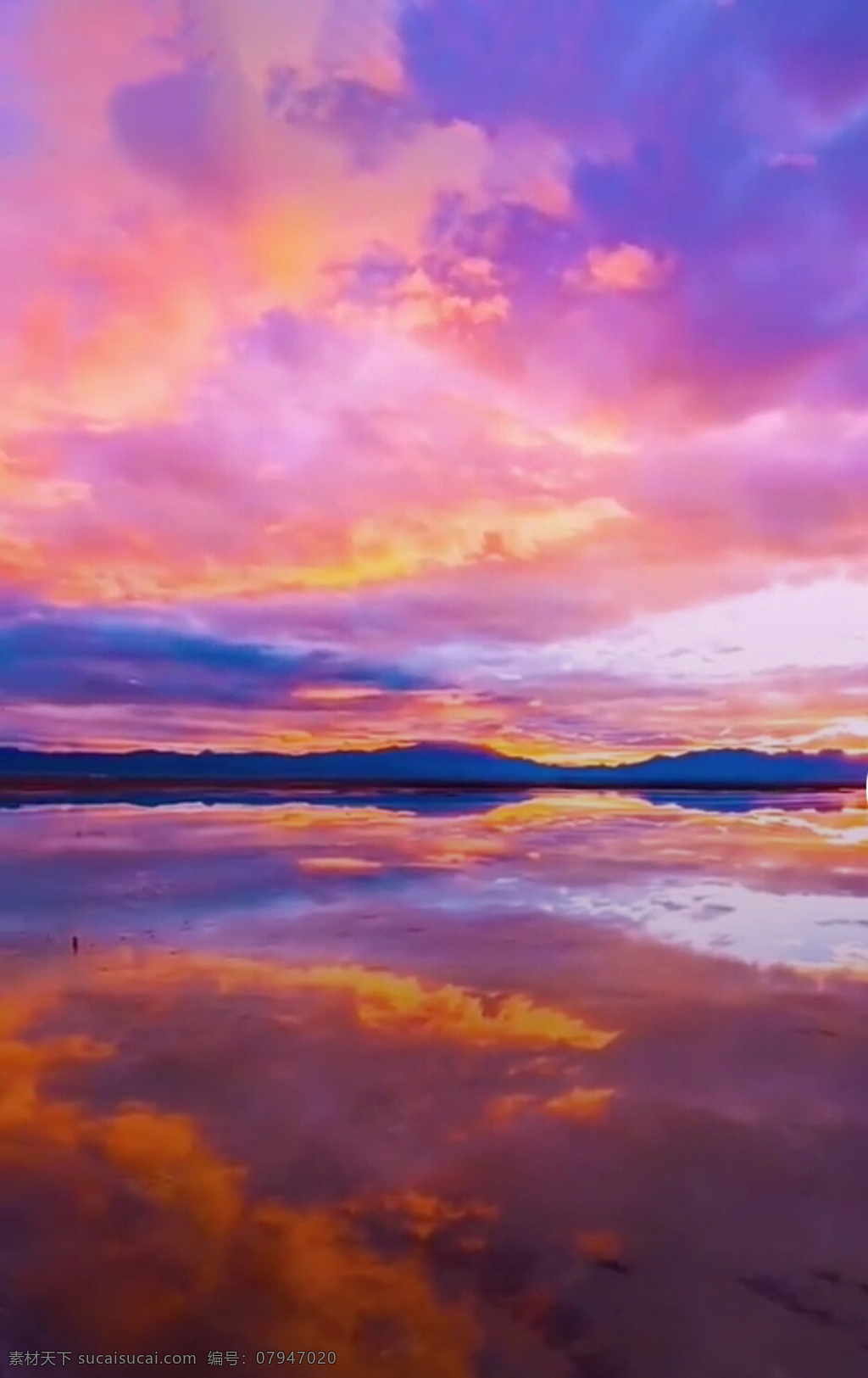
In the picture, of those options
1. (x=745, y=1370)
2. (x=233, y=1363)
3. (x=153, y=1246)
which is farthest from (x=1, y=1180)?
(x=745, y=1370)

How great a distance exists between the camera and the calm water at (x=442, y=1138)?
401cm

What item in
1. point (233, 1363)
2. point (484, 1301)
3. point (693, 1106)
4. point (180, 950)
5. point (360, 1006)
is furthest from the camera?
point (180, 950)

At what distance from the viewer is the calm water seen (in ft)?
13.2

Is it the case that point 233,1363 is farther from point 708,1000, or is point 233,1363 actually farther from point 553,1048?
point 708,1000

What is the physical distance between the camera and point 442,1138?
5.86 m

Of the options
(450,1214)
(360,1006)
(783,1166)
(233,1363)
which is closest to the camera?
(233,1363)

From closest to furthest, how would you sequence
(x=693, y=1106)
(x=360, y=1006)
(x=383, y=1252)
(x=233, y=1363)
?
(x=233, y=1363) → (x=383, y=1252) → (x=693, y=1106) → (x=360, y=1006)

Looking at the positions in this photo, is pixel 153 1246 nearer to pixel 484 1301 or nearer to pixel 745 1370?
pixel 484 1301

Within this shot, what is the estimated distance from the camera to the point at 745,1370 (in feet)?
12.3

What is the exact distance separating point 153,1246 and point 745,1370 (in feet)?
8.43

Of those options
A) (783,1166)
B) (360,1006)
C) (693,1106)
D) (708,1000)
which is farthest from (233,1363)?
(708,1000)

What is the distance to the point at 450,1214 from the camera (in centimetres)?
492

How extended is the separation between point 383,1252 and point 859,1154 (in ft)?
9.32

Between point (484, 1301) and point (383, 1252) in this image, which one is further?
point (383, 1252)
